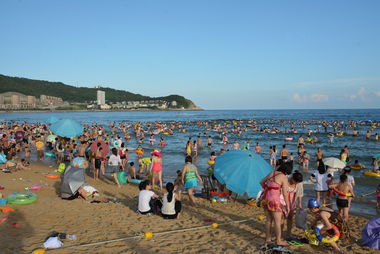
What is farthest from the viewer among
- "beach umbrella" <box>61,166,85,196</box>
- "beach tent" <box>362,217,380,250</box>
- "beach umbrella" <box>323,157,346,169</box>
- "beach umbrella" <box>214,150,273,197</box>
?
"beach umbrella" <box>323,157,346,169</box>

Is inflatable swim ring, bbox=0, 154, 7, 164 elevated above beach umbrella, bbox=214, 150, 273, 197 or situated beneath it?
situated beneath

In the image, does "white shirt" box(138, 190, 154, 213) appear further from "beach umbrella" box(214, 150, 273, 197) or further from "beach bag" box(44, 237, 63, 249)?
"beach bag" box(44, 237, 63, 249)

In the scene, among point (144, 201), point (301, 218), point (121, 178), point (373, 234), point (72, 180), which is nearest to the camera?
point (373, 234)

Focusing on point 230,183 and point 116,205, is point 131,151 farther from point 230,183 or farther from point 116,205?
point 230,183

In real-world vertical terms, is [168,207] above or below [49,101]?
below

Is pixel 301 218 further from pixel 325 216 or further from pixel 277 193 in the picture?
pixel 277 193

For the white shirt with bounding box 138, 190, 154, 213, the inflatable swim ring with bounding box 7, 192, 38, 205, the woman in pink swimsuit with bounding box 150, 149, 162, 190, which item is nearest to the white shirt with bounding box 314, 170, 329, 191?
the white shirt with bounding box 138, 190, 154, 213

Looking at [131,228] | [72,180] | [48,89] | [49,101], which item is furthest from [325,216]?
[48,89]

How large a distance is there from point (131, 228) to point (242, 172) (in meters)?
2.63

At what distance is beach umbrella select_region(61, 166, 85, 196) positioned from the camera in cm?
823

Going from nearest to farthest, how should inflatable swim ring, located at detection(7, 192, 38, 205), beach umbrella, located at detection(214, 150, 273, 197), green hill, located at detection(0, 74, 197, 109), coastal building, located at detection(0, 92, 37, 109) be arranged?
beach umbrella, located at detection(214, 150, 273, 197)
inflatable swim ring, located at detection(7, 192, 38, 205)
coastal building, located at detection(0, 92, 37, 109)
green hill, located at detection(0, 74, 197, 109)

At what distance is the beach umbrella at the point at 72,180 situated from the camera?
8.23 metres

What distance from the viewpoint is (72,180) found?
828 cm

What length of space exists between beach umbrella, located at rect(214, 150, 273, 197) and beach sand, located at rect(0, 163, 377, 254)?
79 centimetres
